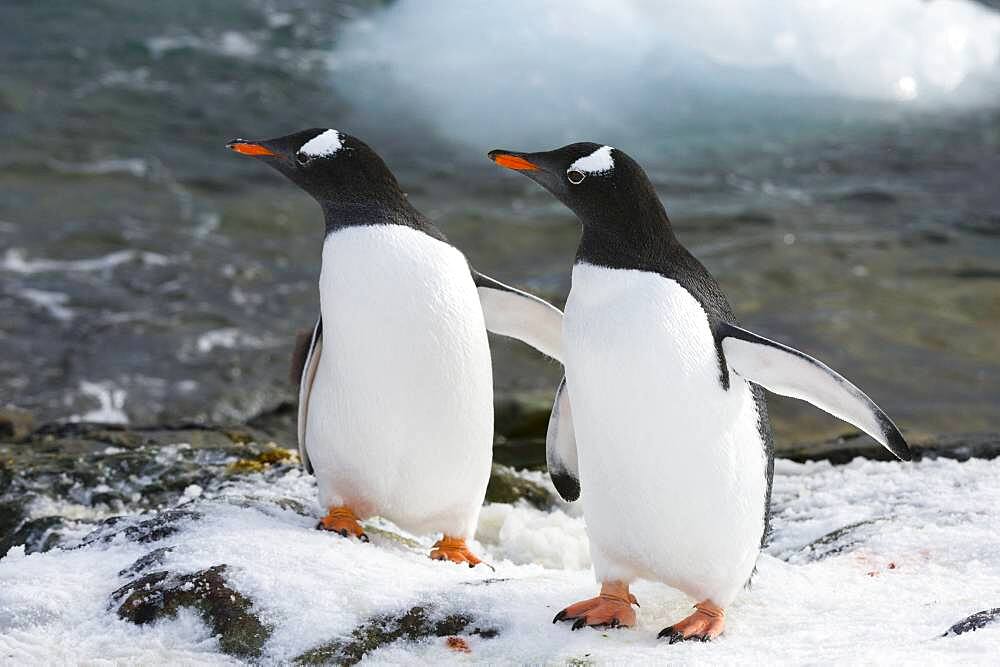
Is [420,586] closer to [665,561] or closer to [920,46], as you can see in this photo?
[665,561]

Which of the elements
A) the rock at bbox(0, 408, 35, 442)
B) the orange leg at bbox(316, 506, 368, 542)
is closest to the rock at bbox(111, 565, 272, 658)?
the orange leg at bbox(316, 506, 368, 542)

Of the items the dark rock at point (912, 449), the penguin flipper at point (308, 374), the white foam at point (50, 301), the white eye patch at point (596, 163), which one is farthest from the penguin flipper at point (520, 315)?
the white foam at point (50, 301)

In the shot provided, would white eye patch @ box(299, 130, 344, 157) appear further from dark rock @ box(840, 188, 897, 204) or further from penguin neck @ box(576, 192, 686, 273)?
dark rock @ box(840, 188, 897, 204)

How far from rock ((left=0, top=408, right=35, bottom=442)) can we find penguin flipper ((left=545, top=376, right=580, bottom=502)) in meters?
2.99

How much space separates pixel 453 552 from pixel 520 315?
65cm

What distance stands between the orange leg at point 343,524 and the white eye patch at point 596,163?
1088 millimetres

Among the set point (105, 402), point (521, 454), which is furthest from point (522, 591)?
point (105, 402)

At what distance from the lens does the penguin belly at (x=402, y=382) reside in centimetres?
319

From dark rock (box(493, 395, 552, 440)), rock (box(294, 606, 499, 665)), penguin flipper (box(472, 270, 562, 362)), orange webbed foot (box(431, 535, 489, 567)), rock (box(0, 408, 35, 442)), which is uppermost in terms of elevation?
penguin flipper (box(472, 270, 562, 362))

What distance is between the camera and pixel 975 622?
8.02 ft

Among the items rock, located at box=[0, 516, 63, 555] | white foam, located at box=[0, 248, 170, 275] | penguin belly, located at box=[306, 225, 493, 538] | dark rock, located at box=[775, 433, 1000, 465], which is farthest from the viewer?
white foam, located at box=[0, 248, 170, 275]

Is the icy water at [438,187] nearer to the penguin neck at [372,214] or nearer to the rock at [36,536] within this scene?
the penguin neck at [372,214]

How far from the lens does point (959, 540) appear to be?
10.4 feet

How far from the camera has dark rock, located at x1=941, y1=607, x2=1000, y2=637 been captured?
2.42 metres
